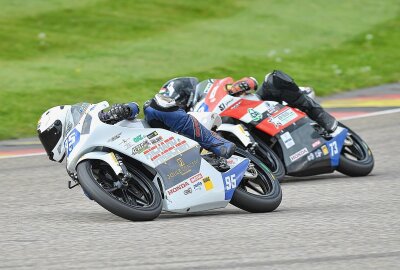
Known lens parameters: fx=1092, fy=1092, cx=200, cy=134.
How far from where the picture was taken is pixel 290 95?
36.5 ft

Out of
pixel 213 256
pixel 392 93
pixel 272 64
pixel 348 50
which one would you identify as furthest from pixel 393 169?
pixel 348 50

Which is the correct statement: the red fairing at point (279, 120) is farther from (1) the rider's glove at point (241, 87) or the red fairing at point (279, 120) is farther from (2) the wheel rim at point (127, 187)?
(2) the wheel rim at point (127, 187)

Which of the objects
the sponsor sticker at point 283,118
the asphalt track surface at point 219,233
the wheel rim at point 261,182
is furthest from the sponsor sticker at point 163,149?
the sponsor sticker at point 283,118

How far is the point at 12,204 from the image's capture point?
988cm

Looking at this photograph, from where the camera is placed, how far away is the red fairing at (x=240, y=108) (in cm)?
1072

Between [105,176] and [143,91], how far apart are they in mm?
9691

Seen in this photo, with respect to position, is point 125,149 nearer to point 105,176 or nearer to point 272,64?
point 105,176

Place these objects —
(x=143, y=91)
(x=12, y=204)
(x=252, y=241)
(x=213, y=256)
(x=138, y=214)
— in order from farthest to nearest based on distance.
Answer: (x=143, y=91), (x=12, y=204), (x=138, y=214), (x=252, y=241), (x=213, y=256)

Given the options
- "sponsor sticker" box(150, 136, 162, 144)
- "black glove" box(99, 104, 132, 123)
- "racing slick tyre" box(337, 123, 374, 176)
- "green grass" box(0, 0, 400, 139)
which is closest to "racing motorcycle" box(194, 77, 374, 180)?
"racing slick tyre" box(337, 123, 374, 176)

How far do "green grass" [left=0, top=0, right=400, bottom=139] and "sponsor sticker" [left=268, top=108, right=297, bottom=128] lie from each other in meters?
5.02

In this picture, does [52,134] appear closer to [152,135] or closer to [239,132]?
[152,135]

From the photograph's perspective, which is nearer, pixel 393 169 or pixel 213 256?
pixel 213 256

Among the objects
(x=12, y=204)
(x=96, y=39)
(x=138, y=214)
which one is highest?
(x=138, y=214)

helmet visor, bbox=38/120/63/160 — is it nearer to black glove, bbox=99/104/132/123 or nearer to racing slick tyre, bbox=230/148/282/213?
black glove, bbox=99/104/132/123
